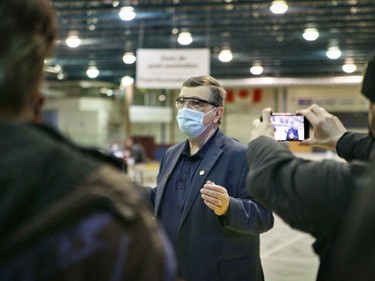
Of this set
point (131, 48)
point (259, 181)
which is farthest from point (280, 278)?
point (131, 48)

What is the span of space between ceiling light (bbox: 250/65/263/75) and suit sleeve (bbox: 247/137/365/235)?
2383 centimetres

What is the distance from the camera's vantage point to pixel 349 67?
23953 mm

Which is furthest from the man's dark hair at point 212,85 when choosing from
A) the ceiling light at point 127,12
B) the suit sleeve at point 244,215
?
the ceiling light at point 127,12

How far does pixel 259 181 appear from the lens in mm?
1509

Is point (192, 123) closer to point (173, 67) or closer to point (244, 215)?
point (244, 215)

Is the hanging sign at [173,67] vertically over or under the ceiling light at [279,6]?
under

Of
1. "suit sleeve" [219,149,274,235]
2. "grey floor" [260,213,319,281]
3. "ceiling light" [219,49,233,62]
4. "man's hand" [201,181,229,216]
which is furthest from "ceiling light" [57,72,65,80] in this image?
"man's hand" [201,181,229,216]

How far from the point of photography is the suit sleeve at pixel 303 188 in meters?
1.39

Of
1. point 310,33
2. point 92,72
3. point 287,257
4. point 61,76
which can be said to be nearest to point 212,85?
point 287,257

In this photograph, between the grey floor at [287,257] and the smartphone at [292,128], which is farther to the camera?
the grey floor at [287,257]

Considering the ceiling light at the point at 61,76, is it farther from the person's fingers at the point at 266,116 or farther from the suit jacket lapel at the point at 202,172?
the person's fingers at the point at 266,116

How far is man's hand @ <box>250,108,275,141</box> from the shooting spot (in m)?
1.69

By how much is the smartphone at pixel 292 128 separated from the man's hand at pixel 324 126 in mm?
147

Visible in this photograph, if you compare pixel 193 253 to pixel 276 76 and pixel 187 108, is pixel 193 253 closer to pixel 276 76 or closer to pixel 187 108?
pixel 187 108
